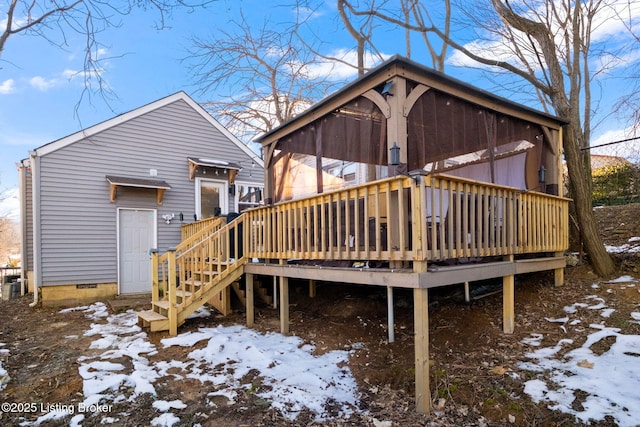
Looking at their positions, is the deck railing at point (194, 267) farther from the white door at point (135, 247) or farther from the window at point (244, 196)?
the window at point (244, 196)

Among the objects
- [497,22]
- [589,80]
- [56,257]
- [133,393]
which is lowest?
[133,393]

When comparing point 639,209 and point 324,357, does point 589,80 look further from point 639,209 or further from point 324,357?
point 324,357

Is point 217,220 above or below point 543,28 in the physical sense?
below

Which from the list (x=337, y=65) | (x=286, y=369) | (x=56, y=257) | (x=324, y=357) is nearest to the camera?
(x=286, y=369)

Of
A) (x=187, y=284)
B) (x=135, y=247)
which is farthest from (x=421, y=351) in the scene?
(x=135, y=247)

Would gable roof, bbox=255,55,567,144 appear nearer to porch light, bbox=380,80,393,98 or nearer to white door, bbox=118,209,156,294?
porch light, bbox=380,80,393,98

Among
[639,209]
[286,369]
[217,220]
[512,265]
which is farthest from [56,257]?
[639,209]

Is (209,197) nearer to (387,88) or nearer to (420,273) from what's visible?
(387,88)

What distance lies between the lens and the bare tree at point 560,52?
21.7 feet

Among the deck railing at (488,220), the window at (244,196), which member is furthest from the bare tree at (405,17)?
the window at (244,196)

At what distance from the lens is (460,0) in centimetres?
986

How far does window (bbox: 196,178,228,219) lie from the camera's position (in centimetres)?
1024

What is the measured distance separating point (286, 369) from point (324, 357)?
582 mm

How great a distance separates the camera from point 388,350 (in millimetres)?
4809
